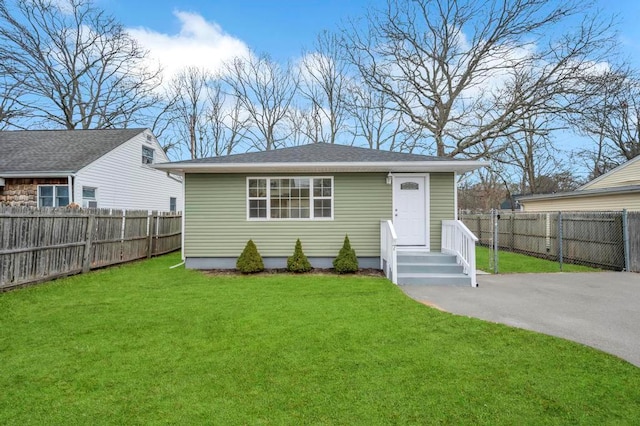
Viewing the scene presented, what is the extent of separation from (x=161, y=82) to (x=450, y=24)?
1862 cm

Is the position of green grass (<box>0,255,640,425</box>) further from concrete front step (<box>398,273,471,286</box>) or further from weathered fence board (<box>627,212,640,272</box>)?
weathered fence board (<box>627,212,640,272</box>)

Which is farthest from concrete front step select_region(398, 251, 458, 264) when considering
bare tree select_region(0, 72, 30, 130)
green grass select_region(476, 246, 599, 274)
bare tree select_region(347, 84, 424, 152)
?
bare tree select_region(0, 72, 30, 130)

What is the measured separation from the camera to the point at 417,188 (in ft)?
30.3

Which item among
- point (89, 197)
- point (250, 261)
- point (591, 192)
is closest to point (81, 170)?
point (89, 197)

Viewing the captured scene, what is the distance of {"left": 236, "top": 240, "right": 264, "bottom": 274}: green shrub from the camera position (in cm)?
858

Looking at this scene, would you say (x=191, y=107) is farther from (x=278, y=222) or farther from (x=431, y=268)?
(x=431, y=268)

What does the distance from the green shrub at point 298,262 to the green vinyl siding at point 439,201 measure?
130 inches

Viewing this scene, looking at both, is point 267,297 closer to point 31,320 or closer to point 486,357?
point 31,320

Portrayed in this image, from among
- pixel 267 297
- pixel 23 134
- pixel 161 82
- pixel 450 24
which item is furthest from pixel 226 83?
pixel 267 297

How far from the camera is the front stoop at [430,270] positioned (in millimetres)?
7465

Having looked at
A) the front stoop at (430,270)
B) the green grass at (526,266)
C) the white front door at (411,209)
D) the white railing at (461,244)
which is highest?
the white front door at (411,209)

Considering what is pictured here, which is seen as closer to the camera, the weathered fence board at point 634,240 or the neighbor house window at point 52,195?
the weathered fence board at point 634,240

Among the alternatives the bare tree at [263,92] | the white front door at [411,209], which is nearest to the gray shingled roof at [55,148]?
the bare tree at [263,92]

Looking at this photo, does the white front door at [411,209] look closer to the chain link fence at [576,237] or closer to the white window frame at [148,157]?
the chain link fence at [576,237]
